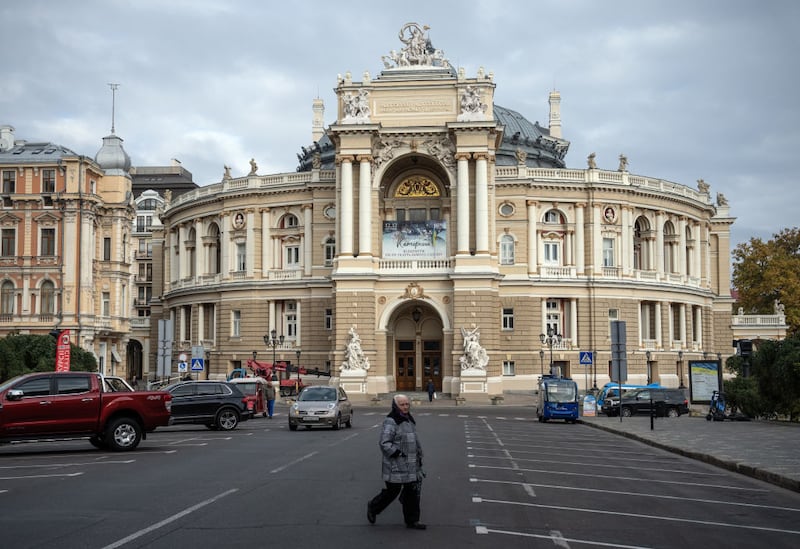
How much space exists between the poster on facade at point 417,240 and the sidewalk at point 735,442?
2143 centimetres

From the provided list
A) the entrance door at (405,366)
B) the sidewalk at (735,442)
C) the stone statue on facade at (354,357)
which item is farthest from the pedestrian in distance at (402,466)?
the entrance door at (405,366)

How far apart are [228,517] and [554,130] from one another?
266 feet

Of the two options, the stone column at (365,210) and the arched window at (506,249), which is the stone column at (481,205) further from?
the arched window at (506,249)

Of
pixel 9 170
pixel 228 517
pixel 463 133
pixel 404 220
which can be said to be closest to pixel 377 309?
pixel 404 220

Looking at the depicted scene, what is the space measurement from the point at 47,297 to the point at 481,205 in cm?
3505

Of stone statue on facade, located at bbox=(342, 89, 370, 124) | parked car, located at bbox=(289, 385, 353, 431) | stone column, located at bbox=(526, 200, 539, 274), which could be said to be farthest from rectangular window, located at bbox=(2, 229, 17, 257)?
parked car, located at bbox=(289, 385, 353, 431)

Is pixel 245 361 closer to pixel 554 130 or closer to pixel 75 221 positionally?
pixel 75 221

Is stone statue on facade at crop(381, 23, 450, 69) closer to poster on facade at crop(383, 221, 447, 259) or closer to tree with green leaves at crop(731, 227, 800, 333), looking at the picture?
poster on facade at crop(383, 221, 447, 259)

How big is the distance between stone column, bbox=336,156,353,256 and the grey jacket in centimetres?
5116

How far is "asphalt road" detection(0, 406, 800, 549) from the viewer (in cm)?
1212

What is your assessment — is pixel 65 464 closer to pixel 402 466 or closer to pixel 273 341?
pixel 402 466

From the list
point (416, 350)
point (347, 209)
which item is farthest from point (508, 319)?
point (347, 209)

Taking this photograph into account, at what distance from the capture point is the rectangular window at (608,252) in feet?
234

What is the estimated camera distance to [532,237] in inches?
2749
